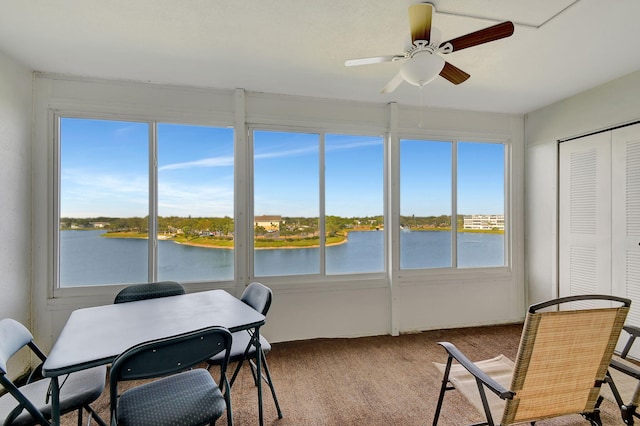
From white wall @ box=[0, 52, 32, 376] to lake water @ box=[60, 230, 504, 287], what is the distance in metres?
0.29

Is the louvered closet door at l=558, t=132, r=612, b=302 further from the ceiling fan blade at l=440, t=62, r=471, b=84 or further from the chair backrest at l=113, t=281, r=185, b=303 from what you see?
the chair backrest at l=113, t=281, r=185, b=303

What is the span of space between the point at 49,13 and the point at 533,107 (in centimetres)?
469

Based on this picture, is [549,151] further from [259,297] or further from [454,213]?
[259,297]

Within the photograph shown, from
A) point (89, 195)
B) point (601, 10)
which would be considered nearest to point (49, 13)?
point (89, 195)

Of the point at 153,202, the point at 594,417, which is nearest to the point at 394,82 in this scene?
the point at 594,417

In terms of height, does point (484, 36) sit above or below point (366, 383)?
above

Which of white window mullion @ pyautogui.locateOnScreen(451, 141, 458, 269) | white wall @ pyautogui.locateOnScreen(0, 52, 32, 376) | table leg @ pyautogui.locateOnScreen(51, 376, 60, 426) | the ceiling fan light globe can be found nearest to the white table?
table leg @ pyautogui.locateOnScreen(51, 376, 60, 426)

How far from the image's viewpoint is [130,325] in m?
1.77

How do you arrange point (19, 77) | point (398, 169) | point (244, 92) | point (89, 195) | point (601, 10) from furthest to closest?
1. point (398, 169)
2. point (244, 92)
3. point (89, 195)
4. point (19, 77)
5. point (601, 10)

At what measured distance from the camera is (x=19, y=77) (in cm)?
262

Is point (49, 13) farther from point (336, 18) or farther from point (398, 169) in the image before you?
point (398, 169)

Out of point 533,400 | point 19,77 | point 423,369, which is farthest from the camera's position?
point 423,369

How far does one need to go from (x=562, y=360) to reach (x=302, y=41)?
2.53 metres

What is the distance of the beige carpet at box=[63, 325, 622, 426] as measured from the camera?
2121 mm
